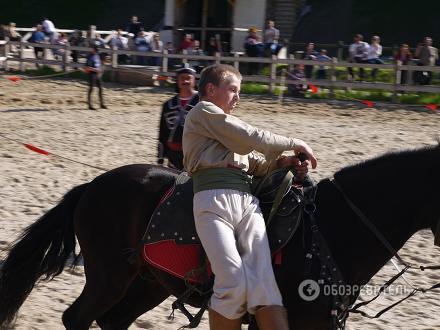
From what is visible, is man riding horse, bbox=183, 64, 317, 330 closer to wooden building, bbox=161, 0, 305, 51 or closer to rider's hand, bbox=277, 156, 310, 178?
rider's hand, bbox=277, 156, 310, 178

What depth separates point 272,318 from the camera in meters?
3.70

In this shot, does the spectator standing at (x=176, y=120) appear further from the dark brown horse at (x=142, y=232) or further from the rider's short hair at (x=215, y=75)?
the rider's short hair at (x=215, y=75)

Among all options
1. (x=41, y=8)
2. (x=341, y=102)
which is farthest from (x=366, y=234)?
(x=41, y=8)

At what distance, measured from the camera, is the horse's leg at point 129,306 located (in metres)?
4.82

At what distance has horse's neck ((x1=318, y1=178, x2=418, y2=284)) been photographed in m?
3.94

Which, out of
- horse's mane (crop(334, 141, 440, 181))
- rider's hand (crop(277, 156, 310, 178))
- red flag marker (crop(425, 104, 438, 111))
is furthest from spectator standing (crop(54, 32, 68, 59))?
horse's mane (crop(334, 141, 440, 181))

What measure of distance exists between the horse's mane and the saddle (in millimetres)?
311

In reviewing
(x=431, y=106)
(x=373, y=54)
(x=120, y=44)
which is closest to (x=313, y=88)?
(x=373, y=54)

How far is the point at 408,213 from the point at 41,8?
38.0 meters

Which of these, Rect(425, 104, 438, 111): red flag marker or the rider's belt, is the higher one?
the rider's belt

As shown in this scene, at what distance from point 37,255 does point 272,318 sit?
1874 mm

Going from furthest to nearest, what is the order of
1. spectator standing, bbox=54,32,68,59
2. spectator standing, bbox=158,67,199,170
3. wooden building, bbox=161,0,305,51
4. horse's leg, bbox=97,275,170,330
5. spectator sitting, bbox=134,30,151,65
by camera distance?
1. wooden building, bbox=161,0,305,51
2. spectator standing, bbox=54,32,68,59
3. spectator sitting, bbox=134,30,151,65
4. spectator standing, bbox=158,67,199,170
5. horse's leg, bbox=97,275,170,330

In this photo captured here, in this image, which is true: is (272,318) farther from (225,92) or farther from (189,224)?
(225,92)

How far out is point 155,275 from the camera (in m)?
4.46
